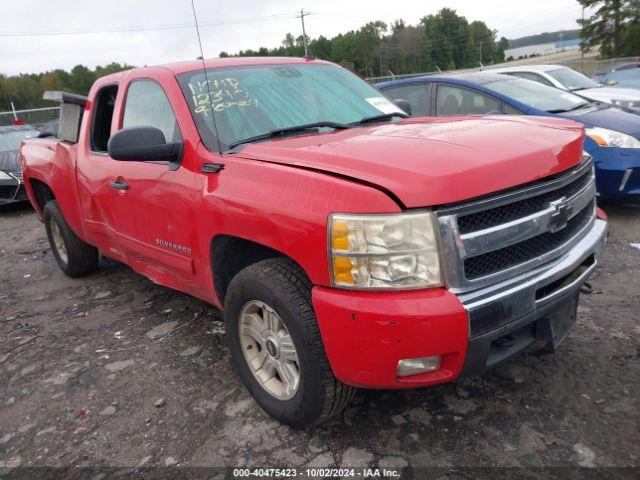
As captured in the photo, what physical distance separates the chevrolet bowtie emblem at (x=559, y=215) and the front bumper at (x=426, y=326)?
7.9 inches

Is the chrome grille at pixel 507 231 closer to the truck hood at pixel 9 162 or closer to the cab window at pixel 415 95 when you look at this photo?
the cab window at pixel 415 95

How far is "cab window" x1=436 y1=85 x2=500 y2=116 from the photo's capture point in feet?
19.8

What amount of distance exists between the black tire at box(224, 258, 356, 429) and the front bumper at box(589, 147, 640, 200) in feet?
13.4

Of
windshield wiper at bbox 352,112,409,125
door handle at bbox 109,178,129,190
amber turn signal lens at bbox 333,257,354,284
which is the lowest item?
amber turn signal lens at bbox 333,257,354,284

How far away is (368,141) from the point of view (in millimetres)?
2498

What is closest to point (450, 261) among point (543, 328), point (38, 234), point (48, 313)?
point (543, 328)

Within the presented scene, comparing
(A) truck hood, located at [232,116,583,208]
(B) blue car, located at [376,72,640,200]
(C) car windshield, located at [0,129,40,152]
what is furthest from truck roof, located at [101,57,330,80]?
(C) car windshield, located at [0,129,40,152]

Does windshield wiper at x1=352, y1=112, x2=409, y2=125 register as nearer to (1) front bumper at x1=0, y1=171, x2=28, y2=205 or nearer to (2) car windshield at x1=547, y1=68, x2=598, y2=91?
(2) car windshield at x1=547, y1=68, x2=598, y2=91

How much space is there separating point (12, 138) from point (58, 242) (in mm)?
6193

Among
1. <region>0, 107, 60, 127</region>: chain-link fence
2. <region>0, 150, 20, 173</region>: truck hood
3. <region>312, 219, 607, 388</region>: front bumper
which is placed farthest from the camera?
<region>0, 107, 60, 127</region>: chain-link fence

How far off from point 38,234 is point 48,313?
142 inches

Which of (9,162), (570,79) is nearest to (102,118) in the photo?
(9,162)

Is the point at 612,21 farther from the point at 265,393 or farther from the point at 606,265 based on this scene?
the point at 265,393

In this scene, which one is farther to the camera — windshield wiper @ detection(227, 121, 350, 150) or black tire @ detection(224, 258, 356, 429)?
windshield wiper @ detection(227, 121, 350, 150)
